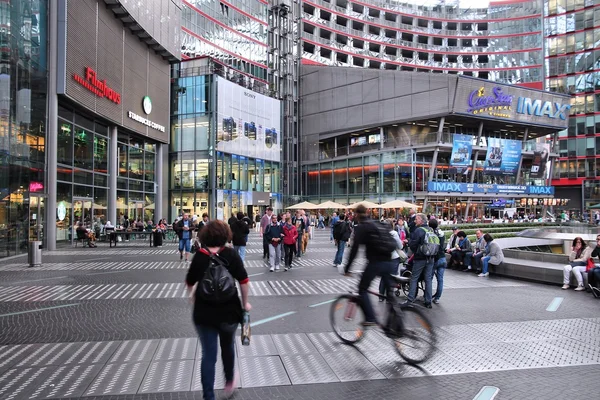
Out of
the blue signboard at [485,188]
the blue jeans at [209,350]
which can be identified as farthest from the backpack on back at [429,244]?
the blue signboard at [485,188]

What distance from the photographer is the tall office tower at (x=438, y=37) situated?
2906 inches

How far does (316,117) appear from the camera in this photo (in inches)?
2534

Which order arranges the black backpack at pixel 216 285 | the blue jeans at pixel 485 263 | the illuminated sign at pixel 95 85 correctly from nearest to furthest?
1. the black backpack at pixel 216 285
2. the blue jeans at pixel 485 263
3. the illuminated sign at pixel 95 85

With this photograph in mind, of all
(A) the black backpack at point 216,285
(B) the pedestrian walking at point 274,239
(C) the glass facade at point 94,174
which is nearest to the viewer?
(A) the black backpack at point 216,285

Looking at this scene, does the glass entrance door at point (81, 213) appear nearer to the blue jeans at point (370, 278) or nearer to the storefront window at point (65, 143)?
the storefront window at point (65, 143)

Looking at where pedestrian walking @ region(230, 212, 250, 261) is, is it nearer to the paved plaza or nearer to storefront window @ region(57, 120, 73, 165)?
the paved plaza

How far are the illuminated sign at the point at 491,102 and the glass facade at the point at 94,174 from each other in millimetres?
34326

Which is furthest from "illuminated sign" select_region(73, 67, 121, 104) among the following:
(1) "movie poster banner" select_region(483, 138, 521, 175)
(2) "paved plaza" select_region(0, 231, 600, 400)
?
(1) "movie poster banner" select_region(483, 138, 521, 175)

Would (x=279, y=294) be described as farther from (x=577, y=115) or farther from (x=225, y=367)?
(x=577, y=115)

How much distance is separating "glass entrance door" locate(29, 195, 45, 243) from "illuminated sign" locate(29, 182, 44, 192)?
12.1 inches

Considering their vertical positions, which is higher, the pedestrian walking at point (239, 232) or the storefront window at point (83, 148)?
the storefront window at point (83, 148)

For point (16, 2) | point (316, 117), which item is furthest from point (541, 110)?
point (16, 2)

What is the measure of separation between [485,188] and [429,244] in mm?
48536

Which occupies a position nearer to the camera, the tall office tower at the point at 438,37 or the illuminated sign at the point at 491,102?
the illuminated sign at the point at 491,102
